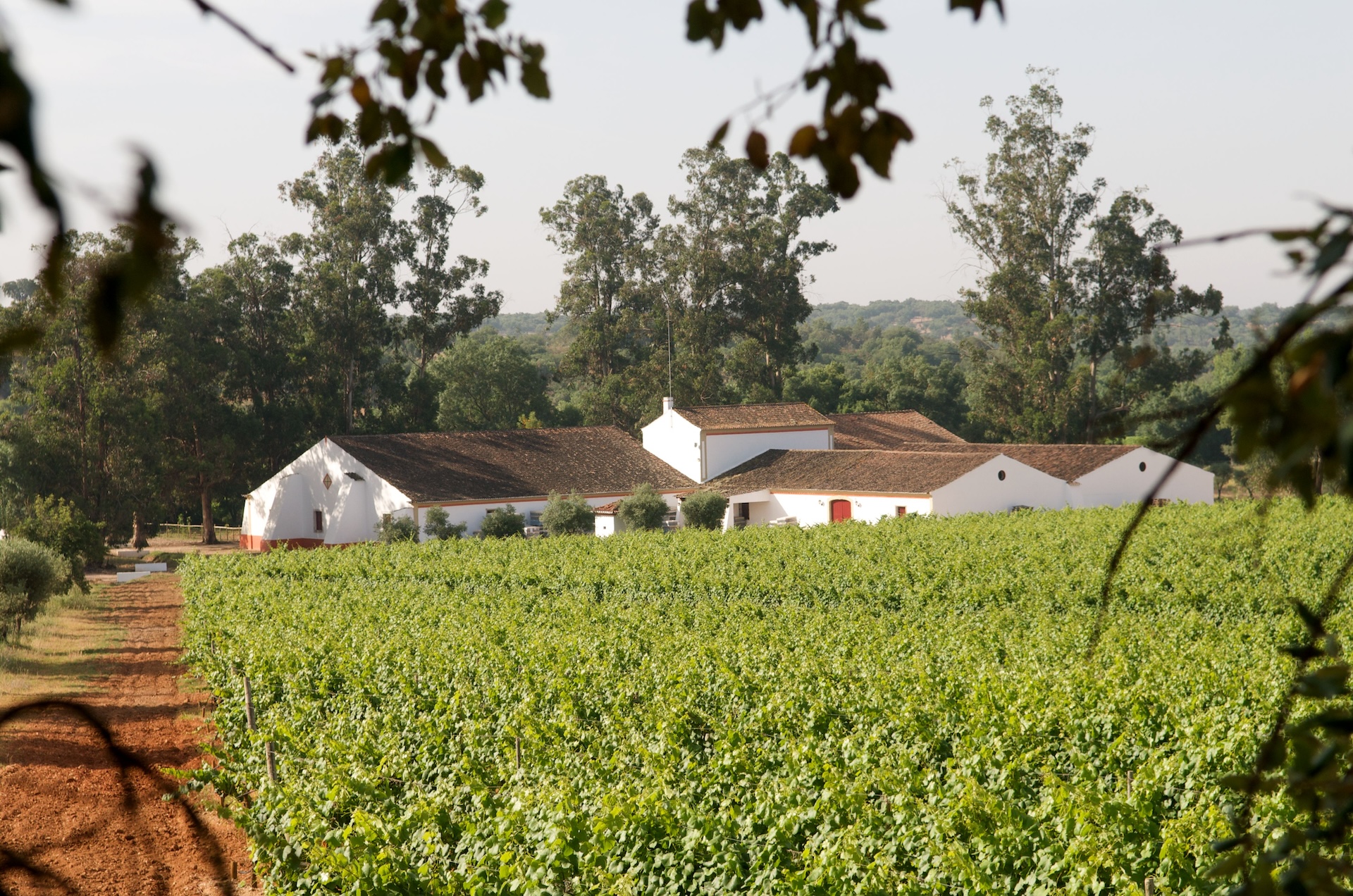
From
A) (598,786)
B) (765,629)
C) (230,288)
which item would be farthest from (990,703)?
(230,288)

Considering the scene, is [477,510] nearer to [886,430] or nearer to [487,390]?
[886,430]

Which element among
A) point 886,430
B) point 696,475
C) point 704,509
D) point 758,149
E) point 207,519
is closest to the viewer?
point 758,149

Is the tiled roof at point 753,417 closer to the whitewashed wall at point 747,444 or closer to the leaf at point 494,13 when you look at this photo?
the whitewashed wall at point 747,444

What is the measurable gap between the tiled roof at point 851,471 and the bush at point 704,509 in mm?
1499

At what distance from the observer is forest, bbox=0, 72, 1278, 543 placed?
46312mm

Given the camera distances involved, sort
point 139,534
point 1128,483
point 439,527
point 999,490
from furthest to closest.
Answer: point 139,534 → point 1128,483 → point 999,490 → point 439,527

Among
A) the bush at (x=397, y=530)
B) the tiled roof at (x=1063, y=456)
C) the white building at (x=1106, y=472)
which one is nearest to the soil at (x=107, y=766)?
the bush at (x=397, y=530)

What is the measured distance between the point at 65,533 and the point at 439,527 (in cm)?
1183

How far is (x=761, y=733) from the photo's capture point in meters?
10.9

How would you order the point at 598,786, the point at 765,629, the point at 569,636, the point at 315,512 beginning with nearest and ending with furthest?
the point at 598,786 → the point at 569,636 → the point at 765,629 → the point at 315,512

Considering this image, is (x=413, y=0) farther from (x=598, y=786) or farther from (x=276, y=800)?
(x=276, y=800)

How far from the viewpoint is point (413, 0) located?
7.02 ft

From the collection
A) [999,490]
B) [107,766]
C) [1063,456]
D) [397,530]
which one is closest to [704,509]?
[999,490]

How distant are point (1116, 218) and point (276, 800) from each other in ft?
182
